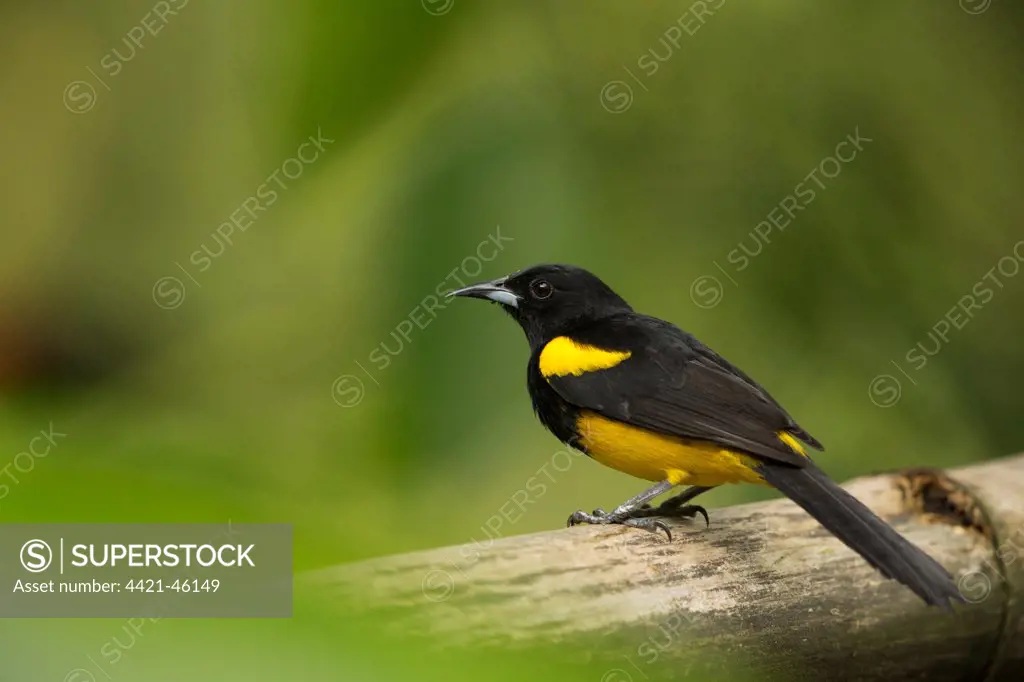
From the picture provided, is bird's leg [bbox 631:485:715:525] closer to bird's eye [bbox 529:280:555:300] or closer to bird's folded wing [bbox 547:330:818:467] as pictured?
bird's folded wing [bbox 547:330:818:467]

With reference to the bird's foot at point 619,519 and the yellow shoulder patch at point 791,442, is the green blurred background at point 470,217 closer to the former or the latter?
the bird's foot at point 619,519

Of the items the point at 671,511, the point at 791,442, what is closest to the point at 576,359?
the point at 671,511

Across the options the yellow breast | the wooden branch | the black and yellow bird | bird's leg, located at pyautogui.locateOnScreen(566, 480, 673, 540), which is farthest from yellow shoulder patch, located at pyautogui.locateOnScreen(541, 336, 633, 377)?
the wooden branch

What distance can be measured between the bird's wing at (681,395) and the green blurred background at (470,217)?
0.72 feet

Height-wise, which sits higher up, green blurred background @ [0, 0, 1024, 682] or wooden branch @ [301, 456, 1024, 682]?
green blurred background @ [0, 0, 1024, 682]

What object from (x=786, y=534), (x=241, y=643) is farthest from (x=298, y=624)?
(x=786, y=534)

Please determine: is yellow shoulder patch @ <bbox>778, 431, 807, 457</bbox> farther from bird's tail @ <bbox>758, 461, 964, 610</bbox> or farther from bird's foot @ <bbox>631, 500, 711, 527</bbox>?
bird's foot @ <bbox>631, 500, 711, 527</bbox>

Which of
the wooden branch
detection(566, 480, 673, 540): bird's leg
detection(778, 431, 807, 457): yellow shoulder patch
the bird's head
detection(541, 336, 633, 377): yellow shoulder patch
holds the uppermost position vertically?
the bird's head

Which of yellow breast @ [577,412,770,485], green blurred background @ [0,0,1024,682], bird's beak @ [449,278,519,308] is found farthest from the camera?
bird's beak @ [449,278,519,308]

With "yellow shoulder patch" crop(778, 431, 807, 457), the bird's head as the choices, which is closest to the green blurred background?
the bird's head

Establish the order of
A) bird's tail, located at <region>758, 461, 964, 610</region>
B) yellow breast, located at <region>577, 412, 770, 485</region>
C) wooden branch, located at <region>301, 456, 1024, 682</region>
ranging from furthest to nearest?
yellow breast, located at <region>577, 412, 770, 485</region>
bird's tail, located at <region>758, 461, 964, 610</region>
wooden branch, located at <region>301, 456, 1024, 682</region>

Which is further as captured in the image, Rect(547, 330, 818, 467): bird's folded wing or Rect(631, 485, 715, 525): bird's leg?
Rect(631, 485, 715, 525): bird's leg

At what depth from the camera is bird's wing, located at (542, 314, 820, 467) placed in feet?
7.25

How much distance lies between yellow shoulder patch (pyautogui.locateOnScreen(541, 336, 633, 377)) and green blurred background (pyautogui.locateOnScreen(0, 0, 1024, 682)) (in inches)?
3.6
